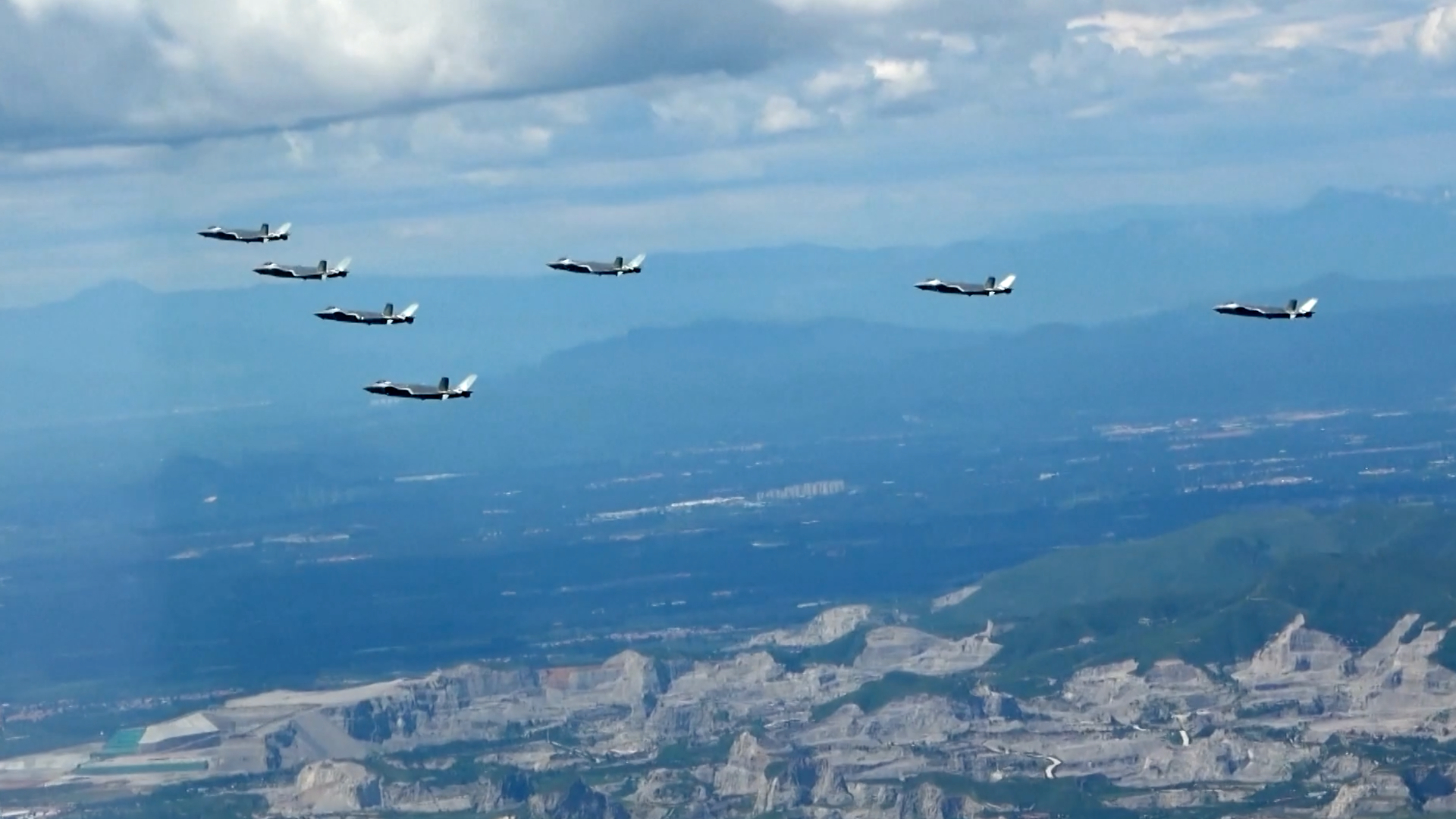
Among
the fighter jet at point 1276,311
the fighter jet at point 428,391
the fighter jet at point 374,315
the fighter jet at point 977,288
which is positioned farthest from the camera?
the fighter jet at point 977,288

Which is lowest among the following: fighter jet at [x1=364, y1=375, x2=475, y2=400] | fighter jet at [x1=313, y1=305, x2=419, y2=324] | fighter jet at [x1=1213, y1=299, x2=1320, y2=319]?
fighter jet at [x1=364, y1=375, x2=475, y2=400]

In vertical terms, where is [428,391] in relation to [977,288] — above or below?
below

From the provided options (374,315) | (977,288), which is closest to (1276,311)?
(977,288)

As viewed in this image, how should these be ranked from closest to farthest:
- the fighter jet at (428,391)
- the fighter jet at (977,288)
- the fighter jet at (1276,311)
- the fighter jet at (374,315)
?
the fighter jet at (428,391) → the fighter jet at (1276,311) → the fighter jet at (374,315) → the fighter jet at (977,288)

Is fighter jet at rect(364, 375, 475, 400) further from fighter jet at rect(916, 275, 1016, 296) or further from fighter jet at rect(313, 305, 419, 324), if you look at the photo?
fighter jet at rect(916, 275, 1016, 296)

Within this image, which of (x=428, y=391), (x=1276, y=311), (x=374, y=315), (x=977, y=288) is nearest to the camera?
(x=428, y=391)

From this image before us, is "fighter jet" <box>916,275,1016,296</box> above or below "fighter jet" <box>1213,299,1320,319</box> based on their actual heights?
above

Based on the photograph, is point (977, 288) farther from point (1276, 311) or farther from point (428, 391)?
point (428, 391)

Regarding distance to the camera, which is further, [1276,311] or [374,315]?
[374,315]

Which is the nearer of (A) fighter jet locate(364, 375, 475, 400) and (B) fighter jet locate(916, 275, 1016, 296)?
(A) fighter jet locate(364, 375, 475, 400)

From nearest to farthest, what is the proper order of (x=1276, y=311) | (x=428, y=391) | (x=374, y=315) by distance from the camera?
(x=428, y=391), (x=1276, y=311), (x=374, y=315)

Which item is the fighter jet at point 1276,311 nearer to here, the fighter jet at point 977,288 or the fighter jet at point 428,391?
the fighter jet at point 977,288
